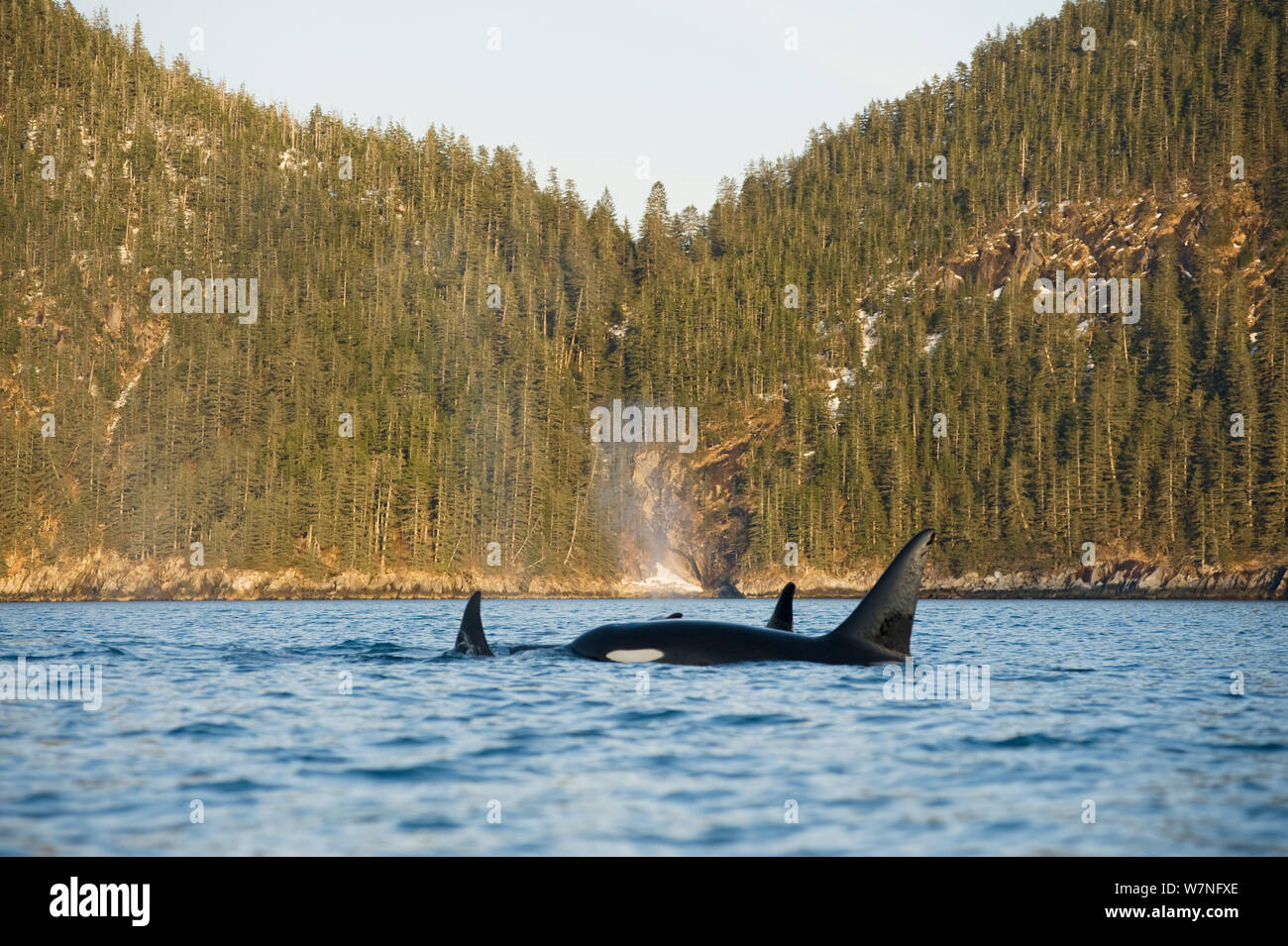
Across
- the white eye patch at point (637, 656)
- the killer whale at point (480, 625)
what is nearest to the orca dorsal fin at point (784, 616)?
the killer whale at point (480, 625)

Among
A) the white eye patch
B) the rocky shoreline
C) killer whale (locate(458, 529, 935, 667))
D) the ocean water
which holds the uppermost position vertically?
killer whale (locate(458, 529, 935, 667))

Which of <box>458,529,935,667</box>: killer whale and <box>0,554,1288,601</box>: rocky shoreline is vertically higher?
<box>458,529,935,667</box>: killer whale

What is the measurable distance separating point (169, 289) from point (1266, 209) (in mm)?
156468

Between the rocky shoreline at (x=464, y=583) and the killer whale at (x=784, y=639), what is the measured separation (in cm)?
10917

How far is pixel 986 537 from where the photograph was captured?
458 feet

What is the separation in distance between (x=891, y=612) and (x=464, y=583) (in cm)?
11648

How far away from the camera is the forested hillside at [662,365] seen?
135625 millimetres

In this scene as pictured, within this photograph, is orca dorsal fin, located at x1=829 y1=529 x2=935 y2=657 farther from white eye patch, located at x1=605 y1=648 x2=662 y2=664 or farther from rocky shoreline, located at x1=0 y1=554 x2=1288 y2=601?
rocky shoreline, located at x1=0 y1=554 x2=1288 y2=601

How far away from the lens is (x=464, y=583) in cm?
13338

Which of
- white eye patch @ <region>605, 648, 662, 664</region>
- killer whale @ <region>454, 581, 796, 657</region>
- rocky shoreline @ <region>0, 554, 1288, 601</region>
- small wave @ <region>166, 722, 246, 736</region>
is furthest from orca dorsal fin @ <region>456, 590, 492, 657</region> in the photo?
rocky shoreline @ <region>0, 554, 1288, 601</region>

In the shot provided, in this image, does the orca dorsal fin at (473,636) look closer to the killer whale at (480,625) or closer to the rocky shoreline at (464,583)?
the killer whale at (480,625)

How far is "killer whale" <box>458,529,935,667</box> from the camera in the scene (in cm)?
2006
